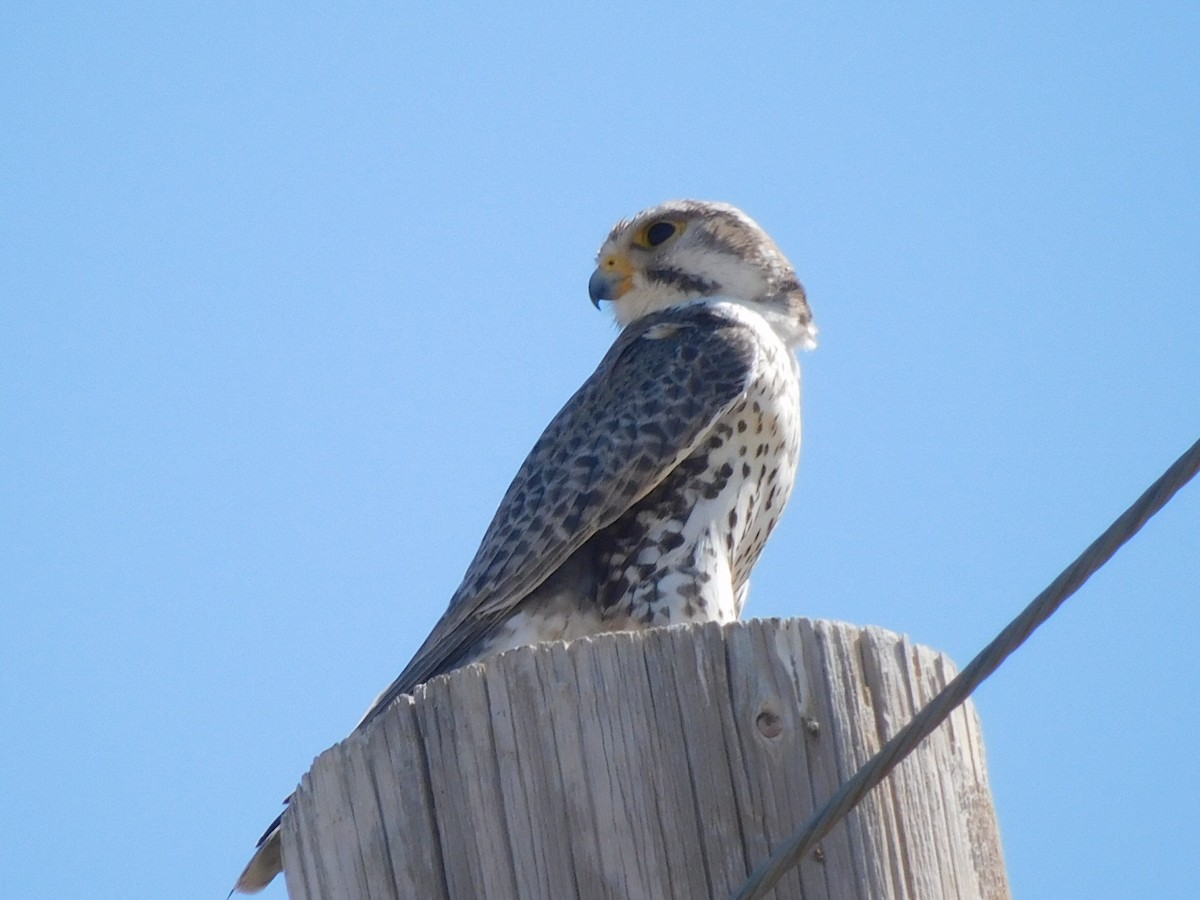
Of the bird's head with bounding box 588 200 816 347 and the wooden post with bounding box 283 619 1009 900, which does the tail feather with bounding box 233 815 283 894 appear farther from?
the bird's head with bounding box 588 200 816 347

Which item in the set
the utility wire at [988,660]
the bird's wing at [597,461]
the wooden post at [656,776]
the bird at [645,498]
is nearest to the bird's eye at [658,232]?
the bird at [645,498]

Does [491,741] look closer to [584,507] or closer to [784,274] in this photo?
[584,507]

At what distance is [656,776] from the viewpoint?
8.20 ft

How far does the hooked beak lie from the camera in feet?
20.1

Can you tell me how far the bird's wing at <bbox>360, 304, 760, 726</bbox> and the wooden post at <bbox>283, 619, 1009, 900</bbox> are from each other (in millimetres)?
1891

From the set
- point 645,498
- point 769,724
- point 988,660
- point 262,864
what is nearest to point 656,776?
point 769,724

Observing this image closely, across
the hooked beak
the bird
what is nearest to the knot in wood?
the bird

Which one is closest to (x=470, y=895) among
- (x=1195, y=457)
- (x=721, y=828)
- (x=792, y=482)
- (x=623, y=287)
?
(x=721, y=828)

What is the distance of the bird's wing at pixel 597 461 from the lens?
16.0 feet

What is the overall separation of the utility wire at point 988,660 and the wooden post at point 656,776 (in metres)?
0.23

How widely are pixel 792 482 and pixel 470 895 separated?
9.87 feet

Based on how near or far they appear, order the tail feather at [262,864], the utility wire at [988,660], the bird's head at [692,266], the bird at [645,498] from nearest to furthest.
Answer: the utility wire at [988,660]
the tail feather at [262,864]
the bird at [645,498]
the bird's head at [692,266]

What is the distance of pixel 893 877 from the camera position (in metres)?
2.52

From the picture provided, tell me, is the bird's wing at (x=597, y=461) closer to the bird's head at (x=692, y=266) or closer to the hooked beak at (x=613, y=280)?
the bird's head at (x=692, y=266)
